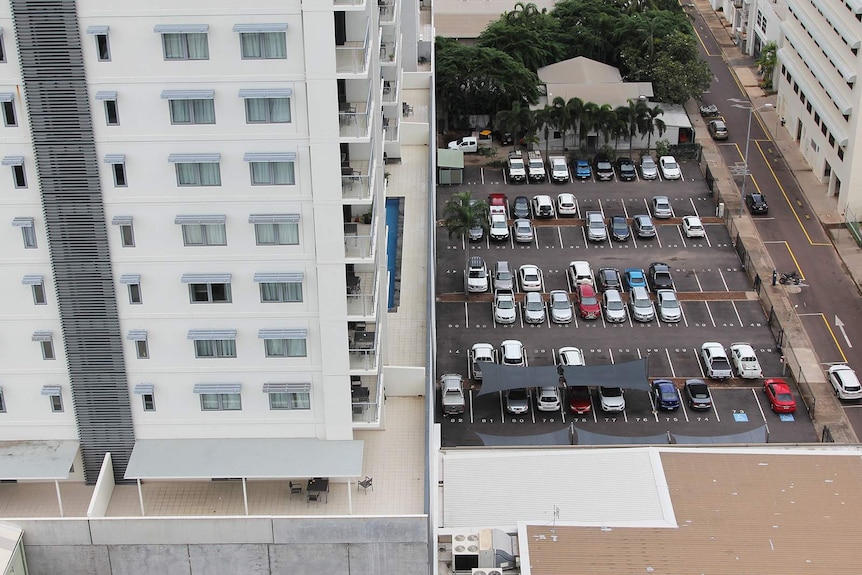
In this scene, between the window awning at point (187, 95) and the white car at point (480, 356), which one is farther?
the white car at point (480, 356)

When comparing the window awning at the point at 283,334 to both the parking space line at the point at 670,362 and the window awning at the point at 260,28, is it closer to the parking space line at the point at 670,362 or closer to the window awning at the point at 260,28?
the window awning at the point at 260,28

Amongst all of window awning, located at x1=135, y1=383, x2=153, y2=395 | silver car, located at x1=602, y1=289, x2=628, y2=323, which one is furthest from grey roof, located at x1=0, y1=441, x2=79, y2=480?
silver car, located at x1=602, y1=289, x2=628, y2=323

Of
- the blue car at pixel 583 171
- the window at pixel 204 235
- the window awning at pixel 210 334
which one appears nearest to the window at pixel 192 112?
the window at pixel 204 235

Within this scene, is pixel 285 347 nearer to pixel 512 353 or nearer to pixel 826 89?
pixel 512 353

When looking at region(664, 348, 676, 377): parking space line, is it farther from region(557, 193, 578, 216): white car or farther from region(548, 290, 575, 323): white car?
region(557, 193, 578, 216): white car

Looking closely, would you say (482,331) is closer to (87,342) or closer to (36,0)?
(87,342)

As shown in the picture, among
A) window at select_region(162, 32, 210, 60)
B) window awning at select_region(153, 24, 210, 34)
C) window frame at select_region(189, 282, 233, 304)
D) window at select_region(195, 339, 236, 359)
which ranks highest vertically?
window awning at select_region(153, 24, 210, 34)
